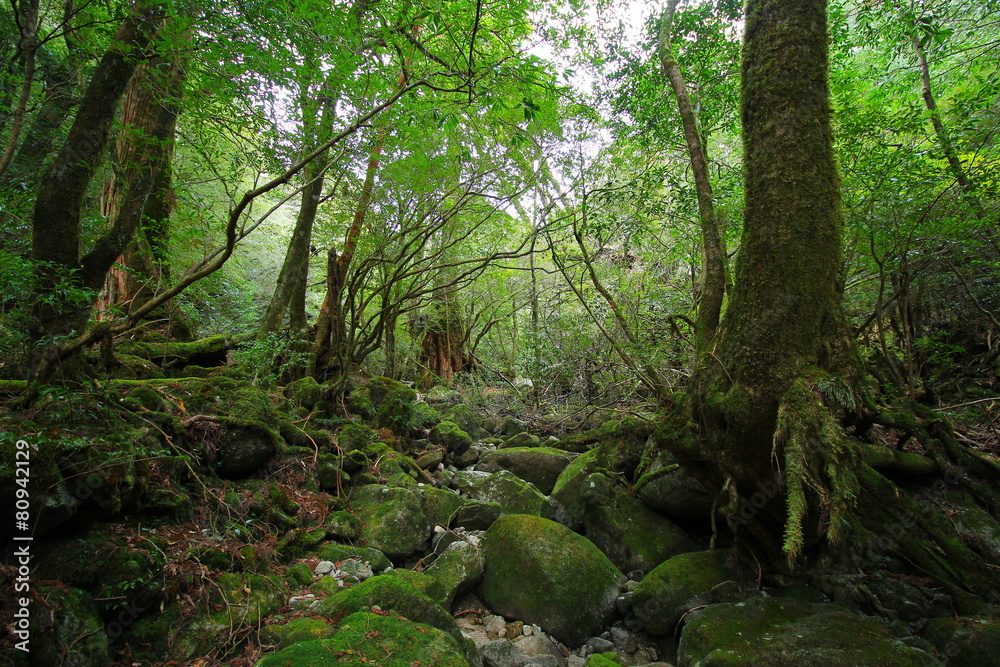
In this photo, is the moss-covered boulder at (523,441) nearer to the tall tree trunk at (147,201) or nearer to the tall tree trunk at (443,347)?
the tall tree trunk at (443,347)

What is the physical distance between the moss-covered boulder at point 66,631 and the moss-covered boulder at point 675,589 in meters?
3.75

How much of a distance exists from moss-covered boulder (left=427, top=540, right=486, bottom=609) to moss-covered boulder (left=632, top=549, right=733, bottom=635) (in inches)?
59.0

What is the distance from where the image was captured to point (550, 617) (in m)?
3.92

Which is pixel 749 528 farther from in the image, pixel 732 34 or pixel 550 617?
pixel 732 34

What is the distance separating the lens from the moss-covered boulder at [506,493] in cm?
576

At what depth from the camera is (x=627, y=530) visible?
16.6 feet

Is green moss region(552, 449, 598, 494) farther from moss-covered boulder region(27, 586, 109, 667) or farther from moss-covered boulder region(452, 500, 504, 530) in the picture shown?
moss-covered boulder region(27, 586, 109, 667)

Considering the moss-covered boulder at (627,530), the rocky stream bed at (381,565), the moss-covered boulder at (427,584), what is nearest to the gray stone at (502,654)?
the rocky stream bed at (381,565)

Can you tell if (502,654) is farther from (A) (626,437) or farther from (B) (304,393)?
(B) (304,393)

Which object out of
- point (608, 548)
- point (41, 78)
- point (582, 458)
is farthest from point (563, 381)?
point (41, 78)

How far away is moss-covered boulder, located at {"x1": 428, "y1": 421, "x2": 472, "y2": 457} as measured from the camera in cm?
811

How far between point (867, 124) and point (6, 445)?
818 centimetres

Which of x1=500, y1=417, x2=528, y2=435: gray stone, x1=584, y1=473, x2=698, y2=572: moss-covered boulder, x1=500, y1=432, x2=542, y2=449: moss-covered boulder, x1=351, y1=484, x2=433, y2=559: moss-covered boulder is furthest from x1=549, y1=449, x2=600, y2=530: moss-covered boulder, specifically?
x1=500, y1=417, x2=528, y2=435: gray stone

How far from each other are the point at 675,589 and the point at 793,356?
229cm
